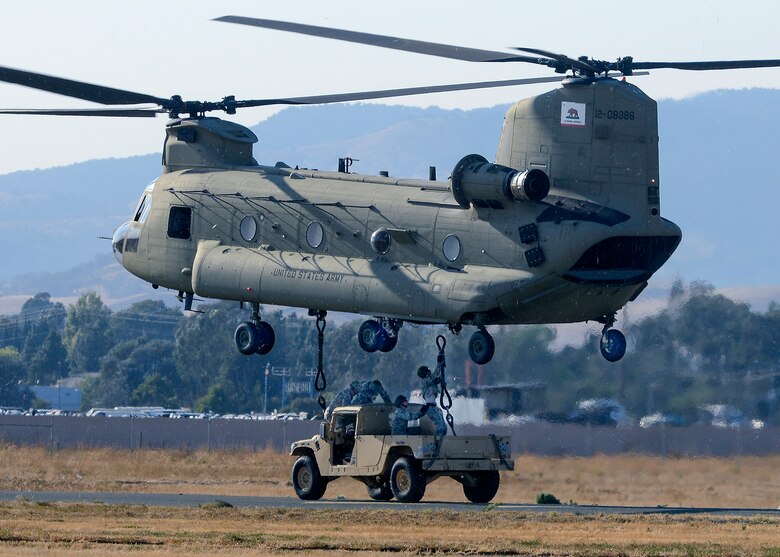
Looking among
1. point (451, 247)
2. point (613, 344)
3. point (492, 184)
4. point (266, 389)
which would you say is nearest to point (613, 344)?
point (613, 344)

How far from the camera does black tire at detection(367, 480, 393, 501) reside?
34.3 meters

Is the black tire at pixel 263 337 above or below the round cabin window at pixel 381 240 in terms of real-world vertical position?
below

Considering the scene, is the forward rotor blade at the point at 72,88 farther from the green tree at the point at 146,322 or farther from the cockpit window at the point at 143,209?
the green tree at the point at 146,322

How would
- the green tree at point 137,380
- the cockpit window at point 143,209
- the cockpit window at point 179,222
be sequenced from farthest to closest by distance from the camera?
the green tree at point 137,380 < the cockpit window at point 143,209 < the cockpit window at point 179,222

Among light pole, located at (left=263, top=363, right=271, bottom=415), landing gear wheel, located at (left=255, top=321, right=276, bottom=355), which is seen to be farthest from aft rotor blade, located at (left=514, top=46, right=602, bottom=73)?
light pole, located at (left=263, top=363, right=271, bottom=415)

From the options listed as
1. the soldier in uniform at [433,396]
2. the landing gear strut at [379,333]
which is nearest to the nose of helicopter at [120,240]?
the landing gear strut at [379,333]

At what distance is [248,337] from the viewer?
121ft

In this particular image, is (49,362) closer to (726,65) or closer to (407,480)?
(407,480)

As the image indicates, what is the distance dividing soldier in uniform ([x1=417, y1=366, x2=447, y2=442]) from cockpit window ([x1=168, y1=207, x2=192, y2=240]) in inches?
274

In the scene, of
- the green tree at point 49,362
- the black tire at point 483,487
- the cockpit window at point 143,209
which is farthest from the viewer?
the green tree at point 49,362

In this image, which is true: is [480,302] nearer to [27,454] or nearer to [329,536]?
[329,536]

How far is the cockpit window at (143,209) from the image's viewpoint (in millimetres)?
38438

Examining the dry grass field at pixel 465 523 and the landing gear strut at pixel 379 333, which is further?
the landing gear strut at pixel 379 333

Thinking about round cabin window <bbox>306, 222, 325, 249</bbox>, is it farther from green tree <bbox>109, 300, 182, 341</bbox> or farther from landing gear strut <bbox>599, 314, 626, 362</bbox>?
green tree <bbox>109, 300, 182, 341</bbox>
